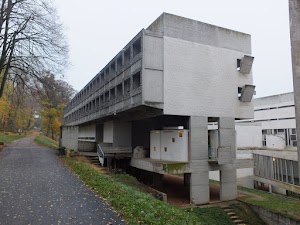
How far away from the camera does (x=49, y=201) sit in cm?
993

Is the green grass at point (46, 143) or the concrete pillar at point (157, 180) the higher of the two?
the green grass at point (46, 143)

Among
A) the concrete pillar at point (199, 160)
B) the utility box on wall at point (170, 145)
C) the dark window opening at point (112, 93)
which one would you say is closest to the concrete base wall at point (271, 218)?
the concrete pillar at point (199, 160)

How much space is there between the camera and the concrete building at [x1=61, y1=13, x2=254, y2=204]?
18.3m

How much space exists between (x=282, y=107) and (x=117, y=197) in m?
35.0

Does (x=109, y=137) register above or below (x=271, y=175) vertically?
above

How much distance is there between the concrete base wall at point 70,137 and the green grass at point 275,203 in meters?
17.2

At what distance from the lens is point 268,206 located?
18656 millimetres

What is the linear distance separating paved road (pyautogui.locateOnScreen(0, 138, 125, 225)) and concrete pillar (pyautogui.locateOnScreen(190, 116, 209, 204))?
342 inches

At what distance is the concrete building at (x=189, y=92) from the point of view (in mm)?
18344

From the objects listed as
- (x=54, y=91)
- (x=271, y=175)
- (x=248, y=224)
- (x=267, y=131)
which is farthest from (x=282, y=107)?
(x=54, y=91)

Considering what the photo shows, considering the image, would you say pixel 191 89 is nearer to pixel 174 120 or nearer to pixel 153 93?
pixel 153 93

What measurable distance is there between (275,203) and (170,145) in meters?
9.04

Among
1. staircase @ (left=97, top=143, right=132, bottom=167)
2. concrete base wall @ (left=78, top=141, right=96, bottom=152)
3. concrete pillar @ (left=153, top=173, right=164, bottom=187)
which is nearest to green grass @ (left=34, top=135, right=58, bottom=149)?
concrete base wall @ (left=78, top=141, right=96, bottom=152)

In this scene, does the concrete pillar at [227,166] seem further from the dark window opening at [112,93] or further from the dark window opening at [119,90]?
the dark window opening at [112,93]
